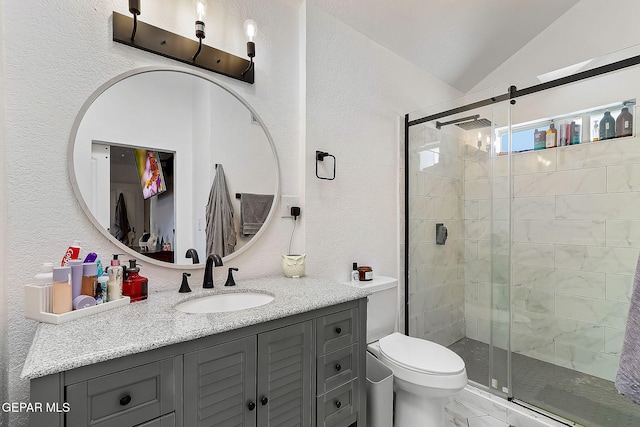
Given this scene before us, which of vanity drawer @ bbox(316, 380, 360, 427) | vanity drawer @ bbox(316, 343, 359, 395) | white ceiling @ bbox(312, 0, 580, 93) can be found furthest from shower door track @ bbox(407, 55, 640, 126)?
vanity drawer @ bbox(316, 380, 360, 427)

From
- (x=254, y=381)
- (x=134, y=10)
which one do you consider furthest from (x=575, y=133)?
(x=134, y=10)

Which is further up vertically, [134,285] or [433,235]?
[433,235]

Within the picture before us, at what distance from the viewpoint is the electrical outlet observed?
1.77 m

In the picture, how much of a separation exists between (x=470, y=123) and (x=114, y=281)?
2.41 m

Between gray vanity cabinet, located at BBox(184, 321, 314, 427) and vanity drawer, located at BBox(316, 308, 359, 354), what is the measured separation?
0.05 metres

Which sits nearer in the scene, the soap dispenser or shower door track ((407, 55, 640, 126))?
the soap dispenser

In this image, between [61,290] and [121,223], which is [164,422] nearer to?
[61,290]

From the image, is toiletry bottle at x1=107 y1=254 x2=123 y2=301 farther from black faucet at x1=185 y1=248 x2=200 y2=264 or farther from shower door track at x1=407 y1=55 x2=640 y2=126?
shower door track at x1=407 y1=55 x2=640 y2=126

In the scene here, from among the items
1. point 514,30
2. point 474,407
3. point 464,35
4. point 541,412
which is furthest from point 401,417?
point 514,30

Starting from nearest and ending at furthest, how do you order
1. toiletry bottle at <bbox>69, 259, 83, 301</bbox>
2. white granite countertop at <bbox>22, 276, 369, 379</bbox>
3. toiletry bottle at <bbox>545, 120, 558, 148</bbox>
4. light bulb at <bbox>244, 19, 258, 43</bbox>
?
white granite countertop at <bbox>22, 276, 369, 379</bbox>
toiletry bottle at <bbox>69, 259, 83, 301</bbox>
light bulb at <bbox>244, 19, 258, 43</bbox>
toiletry bottle at <bbox>545, 120, 558, 148</bbox>

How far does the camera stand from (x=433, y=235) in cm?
253

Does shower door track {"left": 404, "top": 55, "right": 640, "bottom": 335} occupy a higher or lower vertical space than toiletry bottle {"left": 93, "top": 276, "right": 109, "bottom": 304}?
higher

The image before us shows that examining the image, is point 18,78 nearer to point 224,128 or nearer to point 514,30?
point 224,128

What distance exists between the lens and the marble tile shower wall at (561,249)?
2.07 metres
